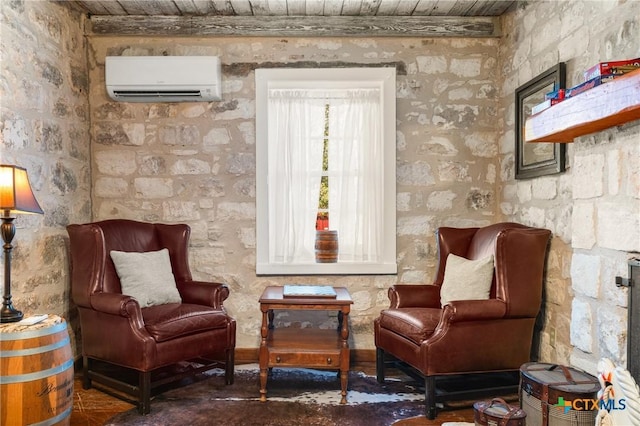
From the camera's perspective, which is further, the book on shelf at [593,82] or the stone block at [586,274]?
the stone block at [586,274]

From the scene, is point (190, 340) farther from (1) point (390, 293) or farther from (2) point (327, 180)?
(2) point (327, 180)

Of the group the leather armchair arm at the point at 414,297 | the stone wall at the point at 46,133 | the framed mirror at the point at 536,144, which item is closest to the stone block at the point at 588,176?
the framed mirror at the point at 536,144

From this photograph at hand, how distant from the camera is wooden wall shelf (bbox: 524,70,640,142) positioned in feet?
6.00

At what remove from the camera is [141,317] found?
2.84m

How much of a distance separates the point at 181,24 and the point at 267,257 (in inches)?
79.5

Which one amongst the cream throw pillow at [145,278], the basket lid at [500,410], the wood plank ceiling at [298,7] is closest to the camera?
the basket lid at [500,410]

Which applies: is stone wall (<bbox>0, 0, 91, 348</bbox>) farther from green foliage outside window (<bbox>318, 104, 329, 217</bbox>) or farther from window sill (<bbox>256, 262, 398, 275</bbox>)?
green foliage outside window (<bbox>318, 104, 329, 217</bbox>)

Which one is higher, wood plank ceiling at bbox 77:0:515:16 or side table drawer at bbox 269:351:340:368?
wood plank ceiling at bbox 77:0:515:16

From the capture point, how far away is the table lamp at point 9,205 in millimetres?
2463

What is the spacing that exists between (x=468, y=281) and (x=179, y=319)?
1852mm

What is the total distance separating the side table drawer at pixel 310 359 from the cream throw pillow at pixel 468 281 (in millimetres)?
828

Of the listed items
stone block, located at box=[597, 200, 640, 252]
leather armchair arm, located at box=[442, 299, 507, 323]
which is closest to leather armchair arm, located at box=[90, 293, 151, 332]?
leather armchair arm, located at box=[442, 299, 507, 323]

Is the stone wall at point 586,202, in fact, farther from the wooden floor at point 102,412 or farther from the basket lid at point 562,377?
the wooden floor at point 102,412

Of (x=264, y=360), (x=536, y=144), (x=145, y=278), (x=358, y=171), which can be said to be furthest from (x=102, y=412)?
(x=536, y=144)
